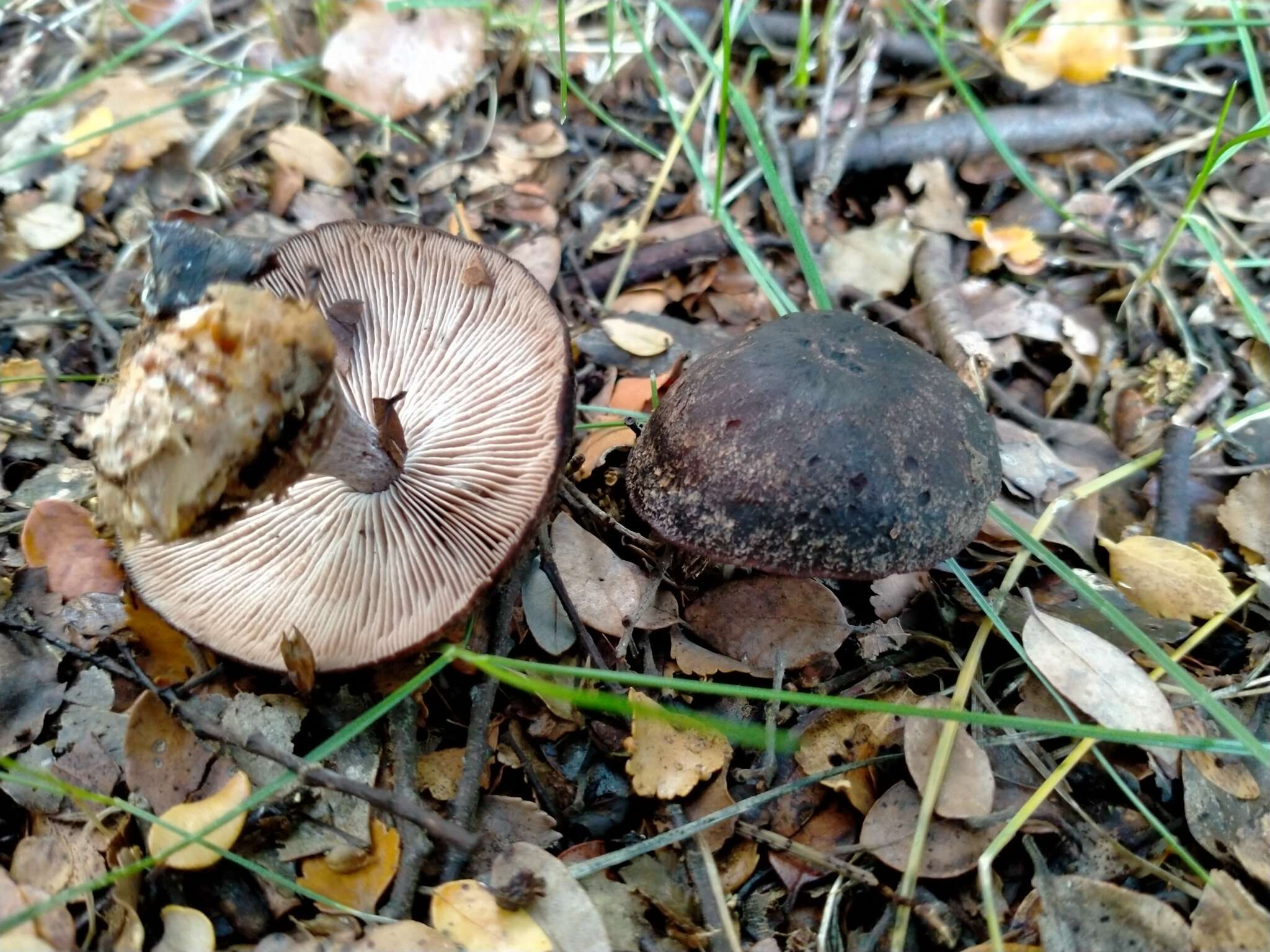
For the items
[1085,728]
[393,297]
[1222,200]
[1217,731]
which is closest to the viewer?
[1085,728]

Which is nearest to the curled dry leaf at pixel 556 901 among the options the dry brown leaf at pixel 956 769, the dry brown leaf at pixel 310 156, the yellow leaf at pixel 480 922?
the yellow leaf at pixel 480 922

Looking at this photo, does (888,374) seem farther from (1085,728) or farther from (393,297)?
(393,297)

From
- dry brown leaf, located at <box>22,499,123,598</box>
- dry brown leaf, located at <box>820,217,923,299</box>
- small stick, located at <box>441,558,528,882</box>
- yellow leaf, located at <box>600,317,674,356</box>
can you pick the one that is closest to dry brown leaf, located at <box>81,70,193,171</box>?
dry brown leaf, located at <box>22,499,123,598</box>

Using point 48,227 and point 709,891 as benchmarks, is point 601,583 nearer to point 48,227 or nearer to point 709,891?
point 709,891

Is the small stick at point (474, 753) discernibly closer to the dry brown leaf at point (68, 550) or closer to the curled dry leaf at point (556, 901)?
the curled dry leaf at point (556, 901)

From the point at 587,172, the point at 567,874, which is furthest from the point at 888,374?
the point at 587,172

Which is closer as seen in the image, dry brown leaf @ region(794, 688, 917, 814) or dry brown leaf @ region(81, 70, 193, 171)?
dry brown leaf @ region(794, 688, 917, 814)

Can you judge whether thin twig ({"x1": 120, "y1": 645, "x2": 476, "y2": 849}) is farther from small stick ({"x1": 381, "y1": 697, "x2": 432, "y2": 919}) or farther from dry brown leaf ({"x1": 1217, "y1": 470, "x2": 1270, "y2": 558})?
dry brown leaf ({"x1": 1217, "y1": 470, "x2": 1270, "y2": 558})
